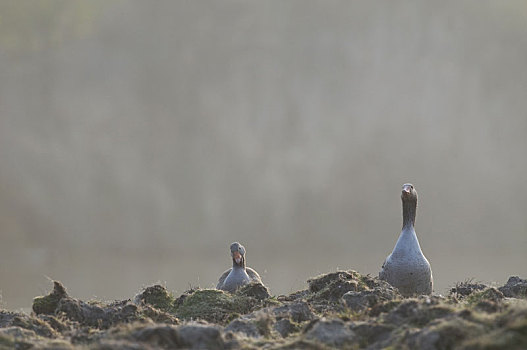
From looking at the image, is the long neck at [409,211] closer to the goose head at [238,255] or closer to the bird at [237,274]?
the bird at [237,274]

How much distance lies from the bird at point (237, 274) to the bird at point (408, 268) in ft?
14.4

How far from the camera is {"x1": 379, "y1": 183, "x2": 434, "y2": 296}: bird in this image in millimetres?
17844

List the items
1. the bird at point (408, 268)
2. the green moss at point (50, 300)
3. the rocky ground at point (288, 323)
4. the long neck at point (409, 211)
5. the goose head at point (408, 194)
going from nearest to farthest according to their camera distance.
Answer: the rocky ground at point (288, 323) < the green moss at point (50, 300) < the bird at point (408, 268) < the long neck at point (409, 211) < the goose head at point (408, 194)

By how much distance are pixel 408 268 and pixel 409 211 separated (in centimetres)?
160

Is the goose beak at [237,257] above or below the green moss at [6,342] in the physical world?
above

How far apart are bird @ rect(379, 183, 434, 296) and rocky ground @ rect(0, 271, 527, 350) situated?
0.68 meters

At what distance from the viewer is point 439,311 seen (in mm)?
11086

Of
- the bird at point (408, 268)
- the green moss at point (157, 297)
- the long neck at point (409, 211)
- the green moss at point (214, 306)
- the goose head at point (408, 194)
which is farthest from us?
the goose head at point (408, 194)

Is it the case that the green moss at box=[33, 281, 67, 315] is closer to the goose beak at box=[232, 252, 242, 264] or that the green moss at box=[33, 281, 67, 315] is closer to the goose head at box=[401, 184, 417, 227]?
the goose beak at box=[232, 252, 242, 264]

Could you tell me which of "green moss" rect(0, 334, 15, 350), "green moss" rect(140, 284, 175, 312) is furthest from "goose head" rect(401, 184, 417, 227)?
"green moss" rect(0, 334, 15, 350)

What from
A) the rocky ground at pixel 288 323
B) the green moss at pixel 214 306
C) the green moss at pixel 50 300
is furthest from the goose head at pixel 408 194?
the green moss at pixel 50 300

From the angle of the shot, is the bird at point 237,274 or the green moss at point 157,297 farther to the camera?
the bird at point 237,274

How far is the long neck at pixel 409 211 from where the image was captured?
61.4 feet

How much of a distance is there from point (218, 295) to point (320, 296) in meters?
2.26
